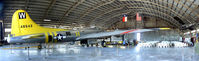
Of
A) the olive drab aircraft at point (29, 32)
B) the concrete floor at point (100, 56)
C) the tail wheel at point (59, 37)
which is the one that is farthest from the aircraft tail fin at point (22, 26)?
the concrete floor at point (100, 56)

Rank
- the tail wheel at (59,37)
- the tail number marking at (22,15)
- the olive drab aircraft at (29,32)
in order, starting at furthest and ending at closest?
the tail wheel at (59,37) < the tail number marking at (22,15) < the olive drab aircraft at (29,32)

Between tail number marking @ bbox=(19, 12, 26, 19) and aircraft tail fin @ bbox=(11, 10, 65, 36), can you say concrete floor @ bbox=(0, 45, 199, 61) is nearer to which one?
aircraft tail fin @ bbox=(11, 10, 65, 36)

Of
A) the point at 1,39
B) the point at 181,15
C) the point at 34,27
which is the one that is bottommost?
the point at 1,39

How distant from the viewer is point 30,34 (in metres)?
17.5

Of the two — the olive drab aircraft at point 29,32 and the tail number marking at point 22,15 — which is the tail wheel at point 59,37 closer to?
the olive drab aircraft at point 29,32

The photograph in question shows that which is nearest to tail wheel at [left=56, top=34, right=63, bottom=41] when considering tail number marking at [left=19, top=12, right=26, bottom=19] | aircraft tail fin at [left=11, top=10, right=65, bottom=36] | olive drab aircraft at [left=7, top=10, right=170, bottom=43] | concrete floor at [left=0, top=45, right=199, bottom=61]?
olive drab aircraft at [left=7, top=10, right=170, bottom=43]

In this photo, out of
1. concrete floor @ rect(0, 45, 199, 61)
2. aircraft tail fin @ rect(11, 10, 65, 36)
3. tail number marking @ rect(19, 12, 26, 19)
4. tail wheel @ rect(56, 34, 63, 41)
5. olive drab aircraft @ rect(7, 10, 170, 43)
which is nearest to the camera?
concrete floor @ rect(0, 45, 199, 61)

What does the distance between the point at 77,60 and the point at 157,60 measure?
17.9 ft

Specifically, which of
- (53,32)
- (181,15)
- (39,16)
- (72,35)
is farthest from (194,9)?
(39,16)

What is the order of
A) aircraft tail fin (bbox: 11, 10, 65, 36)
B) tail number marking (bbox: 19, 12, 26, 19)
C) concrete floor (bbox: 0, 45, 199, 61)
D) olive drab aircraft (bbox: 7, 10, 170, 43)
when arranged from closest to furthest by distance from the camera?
concrete floor (bbox: 0, 45, 199, 61)
olive drab aircraft (bbox: 7, 10, 170, 43)
aircraft tail fin (bbox: 11, 10, 65, 36)
tail number marking (bbox: 19, 12, 26, 19)

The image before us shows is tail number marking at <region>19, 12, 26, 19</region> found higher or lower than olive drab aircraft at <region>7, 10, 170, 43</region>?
higher

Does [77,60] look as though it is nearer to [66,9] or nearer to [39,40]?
[39,40]

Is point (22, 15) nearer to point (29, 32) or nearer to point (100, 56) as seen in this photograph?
point (29, 32)

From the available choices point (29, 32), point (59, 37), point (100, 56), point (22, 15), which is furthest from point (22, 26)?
point (100, 56)
